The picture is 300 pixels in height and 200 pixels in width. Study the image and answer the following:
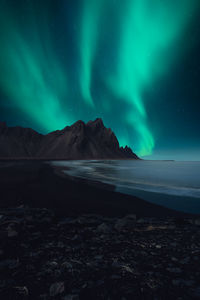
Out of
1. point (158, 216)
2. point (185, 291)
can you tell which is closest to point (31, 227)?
point (185, 291)

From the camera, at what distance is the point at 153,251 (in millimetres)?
2980

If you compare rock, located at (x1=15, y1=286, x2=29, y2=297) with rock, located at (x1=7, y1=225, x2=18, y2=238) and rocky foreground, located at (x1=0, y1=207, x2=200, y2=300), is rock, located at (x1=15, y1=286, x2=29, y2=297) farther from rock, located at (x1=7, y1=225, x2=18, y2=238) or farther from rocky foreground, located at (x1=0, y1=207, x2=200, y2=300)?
rock, located at (x1=7, y1=225, x2=18, y2=238)

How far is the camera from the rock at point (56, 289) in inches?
73.7

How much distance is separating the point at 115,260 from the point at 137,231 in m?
1.58

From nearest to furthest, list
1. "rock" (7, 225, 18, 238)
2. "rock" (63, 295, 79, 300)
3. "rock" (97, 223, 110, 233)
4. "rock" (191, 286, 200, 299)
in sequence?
1. "rock" (63, 295, 79, 300)
2. "rock" (191, 286, 200, 299)
3. "rock" (7, 225, 18, 238)
4. "rock" (97, 223, 110, 233)

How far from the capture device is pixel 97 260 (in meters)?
2.64

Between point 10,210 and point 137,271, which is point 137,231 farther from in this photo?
point 10,210

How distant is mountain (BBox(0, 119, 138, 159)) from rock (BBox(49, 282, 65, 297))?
5998 inches

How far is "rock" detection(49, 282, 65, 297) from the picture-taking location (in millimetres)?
1872

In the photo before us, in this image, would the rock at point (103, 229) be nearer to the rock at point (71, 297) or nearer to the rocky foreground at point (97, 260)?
the rocky foreground at point (97, 260)

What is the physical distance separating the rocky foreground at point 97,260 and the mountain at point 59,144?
151 meters

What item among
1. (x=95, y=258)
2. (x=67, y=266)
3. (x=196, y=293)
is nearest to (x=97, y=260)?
(x=95, y=258)

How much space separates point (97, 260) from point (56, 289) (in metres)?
0.93

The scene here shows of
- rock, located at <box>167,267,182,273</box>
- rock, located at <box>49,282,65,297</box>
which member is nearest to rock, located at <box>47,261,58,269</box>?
rock, located at <box>49,282,65,297</box>
